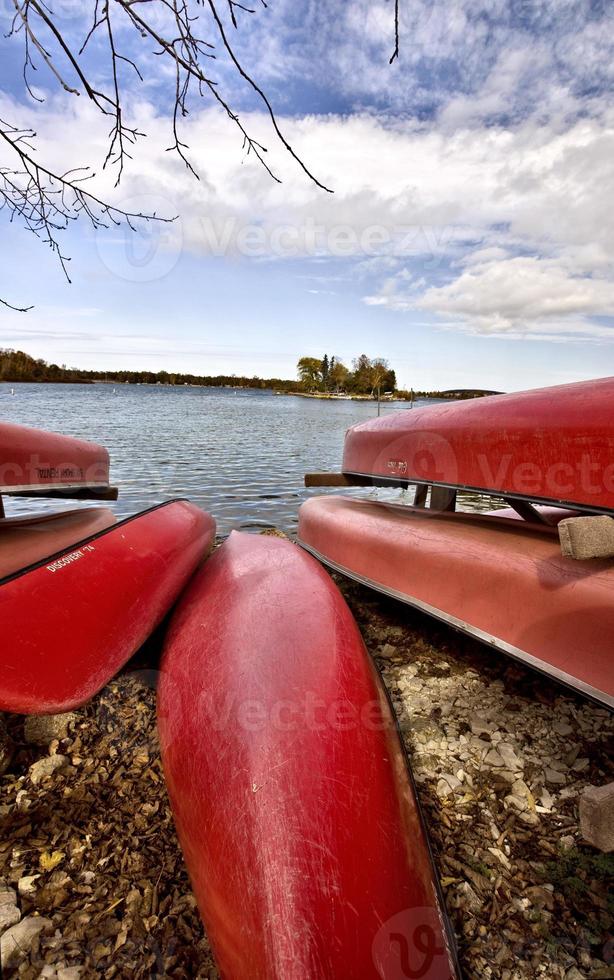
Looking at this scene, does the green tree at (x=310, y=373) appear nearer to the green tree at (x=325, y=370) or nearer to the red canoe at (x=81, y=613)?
the green tree at (x=325, y=370)

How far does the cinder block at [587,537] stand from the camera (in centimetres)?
228

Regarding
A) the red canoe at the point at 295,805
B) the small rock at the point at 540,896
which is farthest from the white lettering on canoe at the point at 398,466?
the small rock at the point at 540,896

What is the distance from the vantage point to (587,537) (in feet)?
7.48

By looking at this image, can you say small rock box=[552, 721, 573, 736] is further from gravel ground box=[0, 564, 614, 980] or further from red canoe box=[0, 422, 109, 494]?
red canoe box=[0, 422, 109, 494]

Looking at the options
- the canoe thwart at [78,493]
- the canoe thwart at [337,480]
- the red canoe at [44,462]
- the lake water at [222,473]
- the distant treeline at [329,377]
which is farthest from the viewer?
the distant treeline at [329,377]

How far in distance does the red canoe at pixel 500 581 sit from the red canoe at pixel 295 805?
86 centimetres

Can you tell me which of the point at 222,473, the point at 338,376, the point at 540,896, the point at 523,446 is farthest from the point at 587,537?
the point at 338,376

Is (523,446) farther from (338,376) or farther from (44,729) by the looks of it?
(338,376)

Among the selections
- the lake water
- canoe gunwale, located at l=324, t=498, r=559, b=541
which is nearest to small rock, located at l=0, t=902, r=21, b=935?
canoe gunwale, located at l=324, t=498, r=559, b=541

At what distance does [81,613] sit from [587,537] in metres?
2.59

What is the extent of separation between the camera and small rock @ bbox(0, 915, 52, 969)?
152cm

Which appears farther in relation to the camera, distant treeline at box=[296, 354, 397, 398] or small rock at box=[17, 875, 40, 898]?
distant treeline at box=[296, 354, 397, 398]

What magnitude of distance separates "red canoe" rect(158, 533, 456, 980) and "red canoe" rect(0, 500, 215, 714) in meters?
0.38

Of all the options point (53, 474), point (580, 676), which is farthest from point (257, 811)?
point (53, 474)
